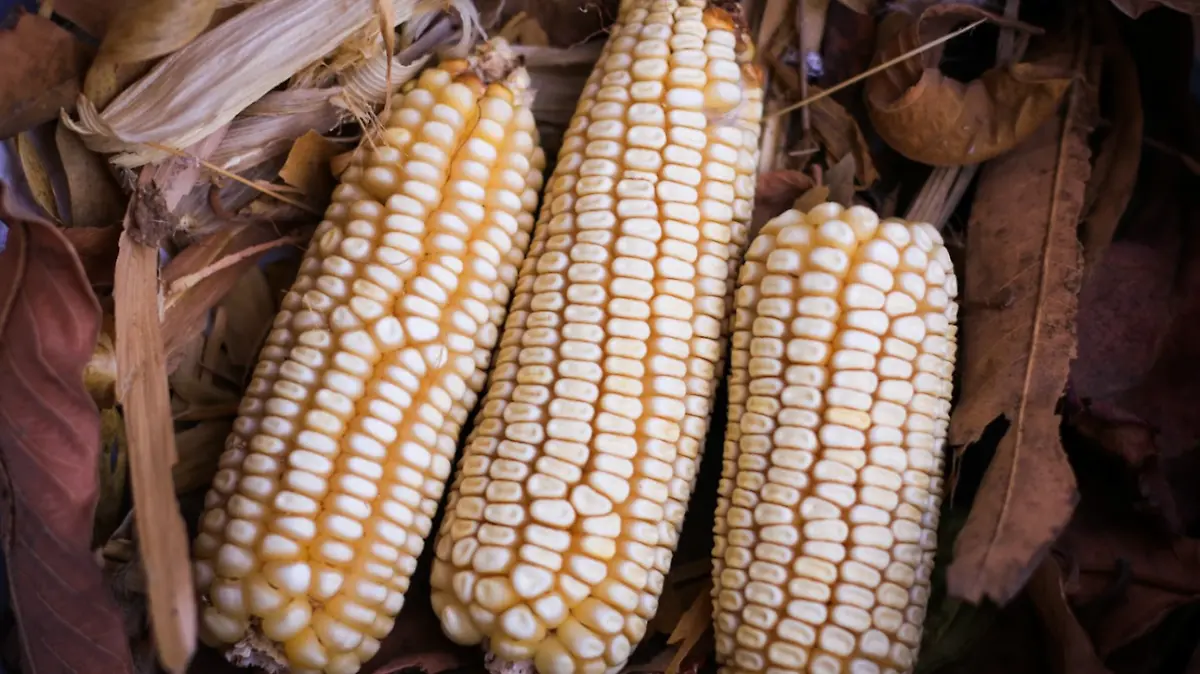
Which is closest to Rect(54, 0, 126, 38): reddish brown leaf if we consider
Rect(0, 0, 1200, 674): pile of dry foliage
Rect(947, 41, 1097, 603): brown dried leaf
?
Rect(0, 0, 1200, 674): pile of dry foliage

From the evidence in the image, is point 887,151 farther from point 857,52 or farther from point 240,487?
point 240,487

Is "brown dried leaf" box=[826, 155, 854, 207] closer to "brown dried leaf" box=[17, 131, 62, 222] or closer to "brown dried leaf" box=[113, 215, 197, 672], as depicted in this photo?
"brown dried leaf" box=[113, 215, 197, 672]

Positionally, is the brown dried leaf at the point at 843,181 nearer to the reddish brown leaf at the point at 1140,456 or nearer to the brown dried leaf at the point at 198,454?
the reddish brown leaf at the point at 1140,456

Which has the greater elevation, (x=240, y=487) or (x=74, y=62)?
(x=74, y=62)

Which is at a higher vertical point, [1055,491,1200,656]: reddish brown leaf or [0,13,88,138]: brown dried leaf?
[0,13,88,138]: brown dried leaf

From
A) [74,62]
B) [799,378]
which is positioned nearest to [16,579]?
[74,62]

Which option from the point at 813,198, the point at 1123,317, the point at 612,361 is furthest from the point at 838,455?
the point at 1123,317
